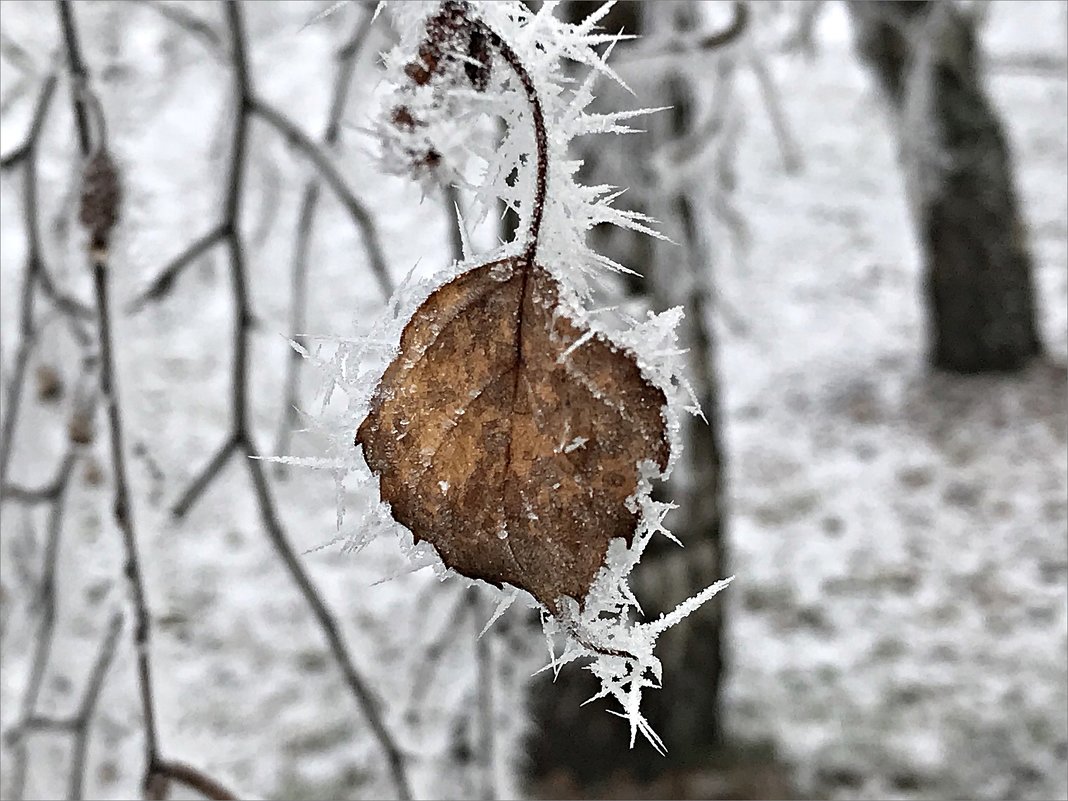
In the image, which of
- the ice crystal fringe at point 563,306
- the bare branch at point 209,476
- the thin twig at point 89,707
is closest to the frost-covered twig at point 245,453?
the bare branch at point 209,476

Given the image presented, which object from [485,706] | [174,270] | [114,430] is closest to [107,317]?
[114,430]

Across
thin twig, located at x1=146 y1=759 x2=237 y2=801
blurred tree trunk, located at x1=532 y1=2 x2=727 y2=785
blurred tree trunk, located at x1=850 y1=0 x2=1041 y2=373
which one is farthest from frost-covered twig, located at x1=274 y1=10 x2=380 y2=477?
blurred tree trunk, located at x1=850 y1=0 x2=1041 y2=373

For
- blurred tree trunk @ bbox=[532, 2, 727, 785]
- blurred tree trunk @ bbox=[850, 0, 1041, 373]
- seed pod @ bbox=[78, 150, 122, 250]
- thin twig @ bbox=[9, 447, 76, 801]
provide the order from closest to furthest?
seed pod @ bbox=[78, 150, 122, 250]
thin twig @ bbox=[9, 447, 76, 801]
blurred tree trunk @ bbox=[532, 2, 727, 785]
blurred tree trunk @ bbox=[850, 0, 1041, 373]

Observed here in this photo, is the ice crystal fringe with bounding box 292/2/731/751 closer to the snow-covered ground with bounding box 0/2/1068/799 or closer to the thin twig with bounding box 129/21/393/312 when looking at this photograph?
the snow-covered ground with bounding box 0/2/1068/799

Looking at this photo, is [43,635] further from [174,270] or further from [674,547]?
[674,547]

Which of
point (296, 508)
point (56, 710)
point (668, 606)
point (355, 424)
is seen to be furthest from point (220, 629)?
point (355, 424)

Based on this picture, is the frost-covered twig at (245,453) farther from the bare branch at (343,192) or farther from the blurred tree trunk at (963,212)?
the blurred tree trunk at (963,212)
